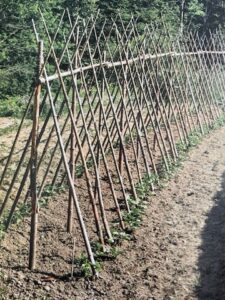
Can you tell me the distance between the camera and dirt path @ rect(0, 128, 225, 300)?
17.4 ft

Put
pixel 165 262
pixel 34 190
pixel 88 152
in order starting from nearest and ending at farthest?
pixel 34 190 → pixel 165 262 → pixel 88 152

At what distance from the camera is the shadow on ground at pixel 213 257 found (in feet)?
17.7

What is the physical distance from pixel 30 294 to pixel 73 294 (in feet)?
1.58

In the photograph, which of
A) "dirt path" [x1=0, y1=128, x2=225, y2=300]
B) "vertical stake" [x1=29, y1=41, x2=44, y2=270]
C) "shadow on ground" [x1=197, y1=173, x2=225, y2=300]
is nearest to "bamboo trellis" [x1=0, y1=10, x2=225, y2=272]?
"vertical stake" [x1=29, y1=41, x2=44, y2=270]

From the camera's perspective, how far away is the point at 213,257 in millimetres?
6184

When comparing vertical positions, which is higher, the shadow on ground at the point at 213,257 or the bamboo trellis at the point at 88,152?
the bamboo trellis at the point at 88,152

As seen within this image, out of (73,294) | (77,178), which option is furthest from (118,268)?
(77,178)

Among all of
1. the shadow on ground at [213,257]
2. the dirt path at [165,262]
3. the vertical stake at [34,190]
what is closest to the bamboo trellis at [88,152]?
the vertical stake at [34,190]

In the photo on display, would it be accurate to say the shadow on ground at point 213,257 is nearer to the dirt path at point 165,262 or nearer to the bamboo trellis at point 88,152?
the dirt path at point 165,262

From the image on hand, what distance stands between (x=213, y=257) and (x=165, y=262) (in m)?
0.68

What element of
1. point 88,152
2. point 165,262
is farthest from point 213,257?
point 88,152

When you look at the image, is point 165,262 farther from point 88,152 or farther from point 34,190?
point 88,152

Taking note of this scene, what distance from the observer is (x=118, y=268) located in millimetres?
5789

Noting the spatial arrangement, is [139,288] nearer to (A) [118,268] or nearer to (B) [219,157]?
(A) [118,268]
